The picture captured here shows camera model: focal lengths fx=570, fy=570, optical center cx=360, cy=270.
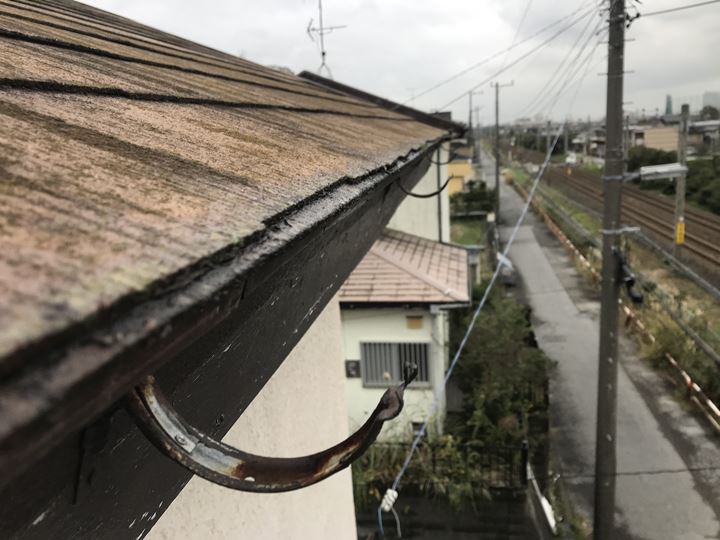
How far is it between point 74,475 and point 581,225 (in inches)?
1159

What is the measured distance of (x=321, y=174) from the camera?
5.10ft

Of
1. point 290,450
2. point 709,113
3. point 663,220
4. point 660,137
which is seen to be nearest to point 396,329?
point 290,450

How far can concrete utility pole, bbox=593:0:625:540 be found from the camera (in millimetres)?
6410

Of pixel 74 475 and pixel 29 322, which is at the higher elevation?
pixel 29 322

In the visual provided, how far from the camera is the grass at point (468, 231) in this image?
27744 mm

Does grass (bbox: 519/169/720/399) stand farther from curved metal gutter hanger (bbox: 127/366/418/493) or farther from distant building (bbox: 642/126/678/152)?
distant building (bbox: 642/126/678/152)

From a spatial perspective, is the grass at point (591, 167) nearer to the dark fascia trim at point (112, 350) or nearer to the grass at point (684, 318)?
the grass at point (684, 318)

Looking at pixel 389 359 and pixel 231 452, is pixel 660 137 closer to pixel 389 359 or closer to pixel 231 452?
pixel 389 359

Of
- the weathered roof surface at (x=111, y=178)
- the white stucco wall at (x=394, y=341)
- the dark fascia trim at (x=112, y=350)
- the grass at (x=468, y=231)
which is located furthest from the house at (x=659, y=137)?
the dark fascia trim at (x=112, y=350)

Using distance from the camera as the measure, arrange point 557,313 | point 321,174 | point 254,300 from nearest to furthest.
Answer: point 254,300 → point 321,174 → point 557,313

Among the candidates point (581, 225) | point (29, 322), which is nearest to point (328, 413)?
point (29, 322)

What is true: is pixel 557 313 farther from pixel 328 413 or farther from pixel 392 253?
pixel 328 413

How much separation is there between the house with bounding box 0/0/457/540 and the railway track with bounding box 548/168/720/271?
58.7 ft

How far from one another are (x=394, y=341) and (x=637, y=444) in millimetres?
4954
